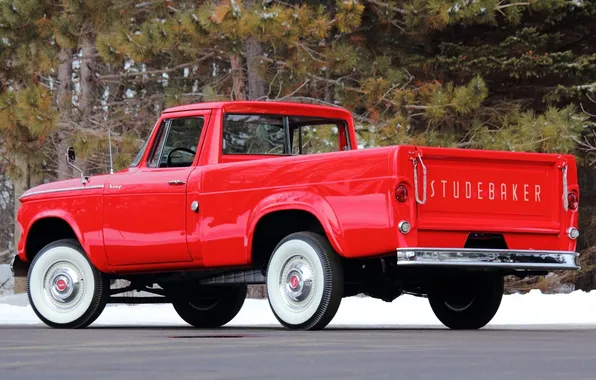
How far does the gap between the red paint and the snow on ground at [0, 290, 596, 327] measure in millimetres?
2521

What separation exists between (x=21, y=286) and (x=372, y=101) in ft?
28.0

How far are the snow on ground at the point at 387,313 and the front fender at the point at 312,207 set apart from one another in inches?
130

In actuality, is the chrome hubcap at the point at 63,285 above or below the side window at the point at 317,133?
below

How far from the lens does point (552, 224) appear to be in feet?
40.1

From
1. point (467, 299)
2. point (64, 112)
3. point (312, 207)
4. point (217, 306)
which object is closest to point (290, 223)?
point (312, 207)

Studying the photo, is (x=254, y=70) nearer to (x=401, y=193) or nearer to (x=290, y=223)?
(x=290, y=223)

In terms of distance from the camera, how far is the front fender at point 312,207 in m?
11.6

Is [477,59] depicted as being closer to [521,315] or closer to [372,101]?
[372,101]

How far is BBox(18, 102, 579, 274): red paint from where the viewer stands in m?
11.4

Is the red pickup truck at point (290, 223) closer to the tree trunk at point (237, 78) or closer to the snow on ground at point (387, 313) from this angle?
the snow on ground at point (387, 313)

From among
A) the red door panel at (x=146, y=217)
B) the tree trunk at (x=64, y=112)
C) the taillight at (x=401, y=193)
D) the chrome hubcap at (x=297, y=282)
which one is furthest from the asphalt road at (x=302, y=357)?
the tree trunk at (x=64, y=112)

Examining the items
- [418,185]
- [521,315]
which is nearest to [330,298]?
[418,185]

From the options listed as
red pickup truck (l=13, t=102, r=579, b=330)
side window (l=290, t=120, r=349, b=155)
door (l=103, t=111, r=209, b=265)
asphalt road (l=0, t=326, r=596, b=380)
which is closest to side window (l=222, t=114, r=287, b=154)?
red pickup truck (l=13, t=102, r=579, b=330)

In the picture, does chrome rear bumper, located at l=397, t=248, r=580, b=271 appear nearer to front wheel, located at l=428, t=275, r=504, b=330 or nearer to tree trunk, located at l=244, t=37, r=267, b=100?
front wheel, located at l=428, t=275, r=504, b=330
